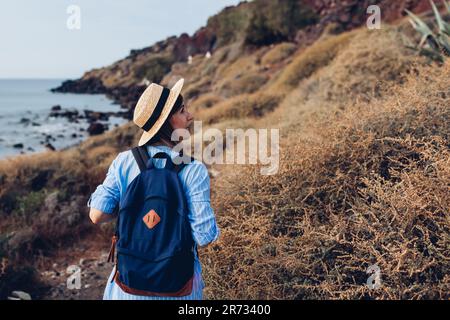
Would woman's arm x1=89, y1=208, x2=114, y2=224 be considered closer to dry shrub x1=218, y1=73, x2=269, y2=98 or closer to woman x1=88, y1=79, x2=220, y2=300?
woman x1=88, y1=79, x2=220, y2=300

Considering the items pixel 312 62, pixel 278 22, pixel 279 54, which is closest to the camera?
pixel 312 62

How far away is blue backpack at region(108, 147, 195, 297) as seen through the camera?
2.09 meters

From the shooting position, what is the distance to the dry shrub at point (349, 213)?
3.00 metres

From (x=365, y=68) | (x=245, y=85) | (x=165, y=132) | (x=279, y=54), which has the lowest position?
(x=165, y=132)

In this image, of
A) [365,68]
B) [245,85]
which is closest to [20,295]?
[365,68]

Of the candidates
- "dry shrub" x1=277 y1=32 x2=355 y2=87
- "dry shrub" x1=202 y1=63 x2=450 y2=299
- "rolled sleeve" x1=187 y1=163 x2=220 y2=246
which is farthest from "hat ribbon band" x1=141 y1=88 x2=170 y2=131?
"dry shrub" x1=277 y1=32 x2=355 y2=87

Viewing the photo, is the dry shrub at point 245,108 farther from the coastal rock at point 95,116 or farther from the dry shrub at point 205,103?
the coastal rock at point 95,116

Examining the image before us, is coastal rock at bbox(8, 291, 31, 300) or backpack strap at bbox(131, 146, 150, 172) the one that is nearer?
backpack strap at bbox(131, 146, 150, 172)

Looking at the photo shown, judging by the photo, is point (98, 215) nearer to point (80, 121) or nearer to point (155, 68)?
point (80, 121)

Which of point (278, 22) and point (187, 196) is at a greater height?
point (278, 22)

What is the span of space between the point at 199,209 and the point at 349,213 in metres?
1.85

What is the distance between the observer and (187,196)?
7.05ft

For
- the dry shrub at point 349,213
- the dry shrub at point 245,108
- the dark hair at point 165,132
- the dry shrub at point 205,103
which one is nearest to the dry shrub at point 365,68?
the dry shrub at point 245,108
